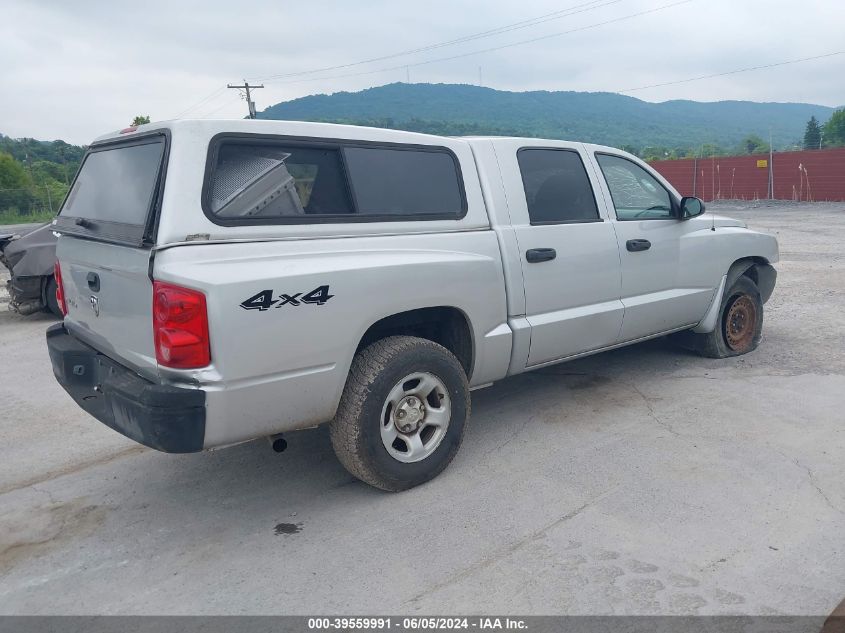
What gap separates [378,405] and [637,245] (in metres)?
2.40

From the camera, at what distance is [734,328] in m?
6.04

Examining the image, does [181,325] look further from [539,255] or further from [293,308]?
A: [539,255]

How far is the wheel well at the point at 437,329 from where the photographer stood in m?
3.73

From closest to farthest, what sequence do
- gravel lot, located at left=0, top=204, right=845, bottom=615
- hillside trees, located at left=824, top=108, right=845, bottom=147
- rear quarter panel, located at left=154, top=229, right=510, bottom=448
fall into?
gravel lot, located at left=0, top=204, right=845, bottom=615 → rear quarter panel, located at left=154, top=229, right=510, bottom=448 → hillside trees, located at left=824, top=108, right=845, bottom=147

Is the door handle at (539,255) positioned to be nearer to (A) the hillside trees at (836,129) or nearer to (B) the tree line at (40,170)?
(B) the tree line at (40,170)

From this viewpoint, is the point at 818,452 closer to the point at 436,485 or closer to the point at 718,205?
the point at 436,485

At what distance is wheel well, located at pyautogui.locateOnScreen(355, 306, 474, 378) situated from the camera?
3.73m

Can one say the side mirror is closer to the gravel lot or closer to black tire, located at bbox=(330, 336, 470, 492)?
the gravel lot

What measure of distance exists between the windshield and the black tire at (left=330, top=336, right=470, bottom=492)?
1275 mm

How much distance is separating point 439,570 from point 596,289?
233cm

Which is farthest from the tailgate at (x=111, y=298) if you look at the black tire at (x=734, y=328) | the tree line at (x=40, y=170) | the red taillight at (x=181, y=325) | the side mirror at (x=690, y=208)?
the tree line at (x=40, y=170)

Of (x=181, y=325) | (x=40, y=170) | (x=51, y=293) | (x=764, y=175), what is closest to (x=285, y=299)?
(x=181, y=325)

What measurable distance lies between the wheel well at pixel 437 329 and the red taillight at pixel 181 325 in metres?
0.98

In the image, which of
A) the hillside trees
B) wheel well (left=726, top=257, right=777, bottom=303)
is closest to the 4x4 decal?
wheel well (left=726, top=257, right=777, bottom=303)
